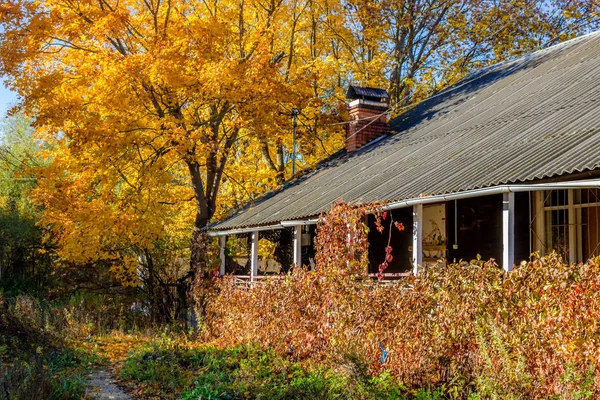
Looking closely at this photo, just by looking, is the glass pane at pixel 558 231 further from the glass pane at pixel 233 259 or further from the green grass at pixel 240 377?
the glass pane at pixel 233 259

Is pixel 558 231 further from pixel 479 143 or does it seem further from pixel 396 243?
pixel 396 243

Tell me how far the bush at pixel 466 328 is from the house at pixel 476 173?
0.83 metres

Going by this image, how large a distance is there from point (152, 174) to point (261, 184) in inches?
225

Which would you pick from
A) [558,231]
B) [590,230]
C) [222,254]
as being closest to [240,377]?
[558,231]

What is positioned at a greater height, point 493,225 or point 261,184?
point 261,184

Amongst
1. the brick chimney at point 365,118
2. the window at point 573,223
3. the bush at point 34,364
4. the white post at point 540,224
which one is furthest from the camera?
the brick chimney at point 365,118

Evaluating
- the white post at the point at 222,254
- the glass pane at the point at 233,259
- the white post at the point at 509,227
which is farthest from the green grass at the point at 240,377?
the glass pane at the point at 233,259

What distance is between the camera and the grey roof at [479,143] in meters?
10.3

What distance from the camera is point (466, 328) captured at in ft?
26.0

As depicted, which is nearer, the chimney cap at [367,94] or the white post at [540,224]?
the white post at [540,224]

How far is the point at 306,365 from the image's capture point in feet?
34.4

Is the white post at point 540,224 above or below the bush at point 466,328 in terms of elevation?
above

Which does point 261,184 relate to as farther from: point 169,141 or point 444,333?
point 444,333

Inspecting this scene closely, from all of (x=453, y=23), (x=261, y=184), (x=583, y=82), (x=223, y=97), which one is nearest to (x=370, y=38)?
(x=453, y=23)
